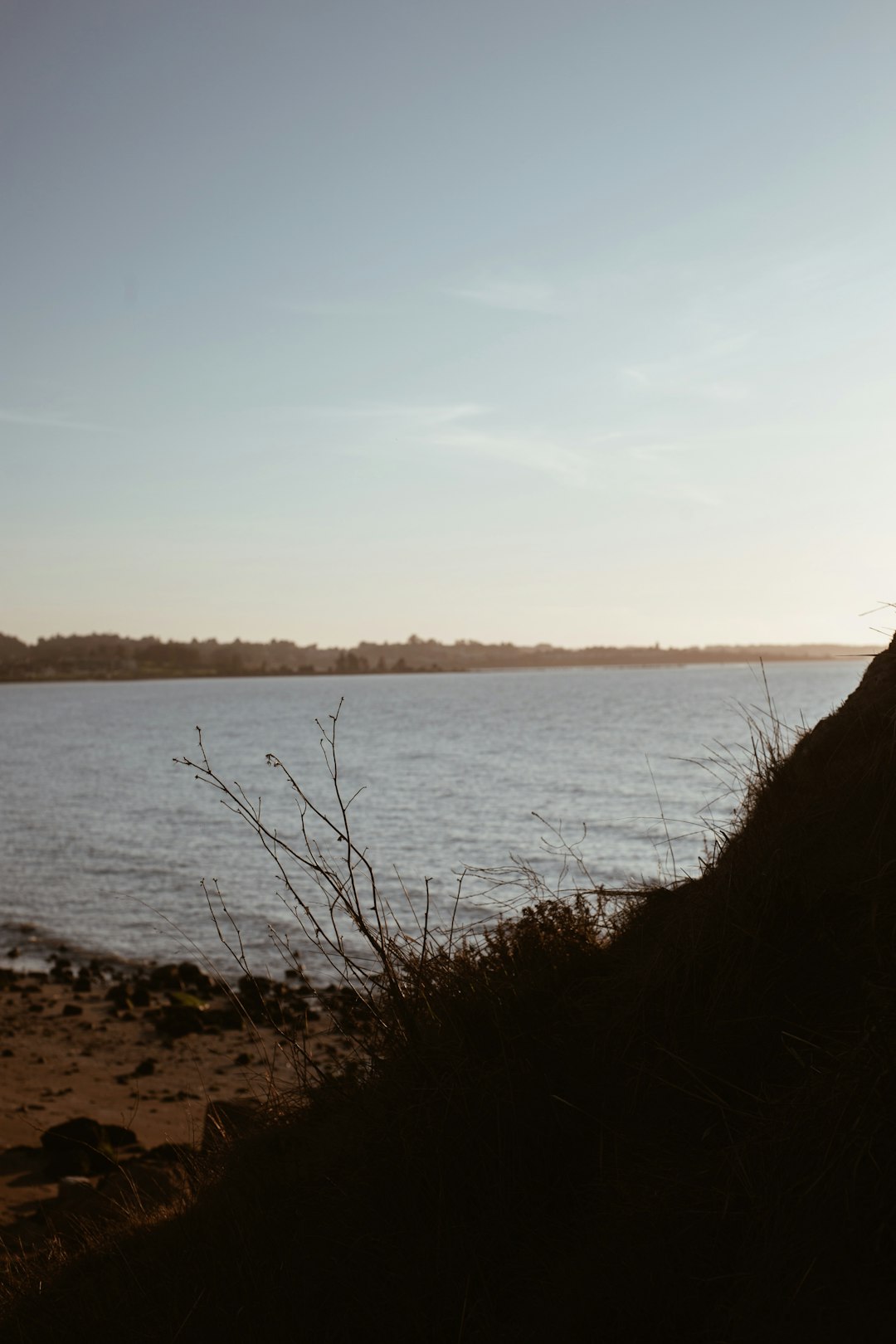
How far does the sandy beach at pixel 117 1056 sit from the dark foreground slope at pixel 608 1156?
4392 millimetres

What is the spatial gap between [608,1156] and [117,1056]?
43.5 feet

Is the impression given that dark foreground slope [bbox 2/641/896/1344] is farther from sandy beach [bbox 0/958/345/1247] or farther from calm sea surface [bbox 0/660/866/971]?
sandy beach [bbox 0/958/345/1247]

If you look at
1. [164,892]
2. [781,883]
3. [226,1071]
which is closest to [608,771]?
[164,892]

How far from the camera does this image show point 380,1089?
14.0 ft

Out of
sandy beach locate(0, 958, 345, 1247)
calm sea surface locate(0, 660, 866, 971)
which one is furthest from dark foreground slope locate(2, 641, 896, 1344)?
sandy beach locate(0, 958, 345, 1247)

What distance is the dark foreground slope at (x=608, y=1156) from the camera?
283 centimetres

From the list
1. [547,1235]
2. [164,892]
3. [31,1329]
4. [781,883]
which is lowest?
[164,892]

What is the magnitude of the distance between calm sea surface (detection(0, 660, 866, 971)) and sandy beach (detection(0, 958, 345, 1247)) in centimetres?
163

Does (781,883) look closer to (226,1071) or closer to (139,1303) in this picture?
(139,1303)

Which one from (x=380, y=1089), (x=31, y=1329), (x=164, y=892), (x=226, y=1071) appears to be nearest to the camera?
(x=31, y=1329)

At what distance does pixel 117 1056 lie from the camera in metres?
14.8

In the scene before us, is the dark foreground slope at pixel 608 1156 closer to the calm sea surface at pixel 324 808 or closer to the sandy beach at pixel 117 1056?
the calm sea surface at pixel 324 808

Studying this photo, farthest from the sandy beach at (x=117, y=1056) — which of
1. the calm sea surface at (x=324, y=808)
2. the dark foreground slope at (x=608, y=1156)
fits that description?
the dark foreground slope at (x=608, y=1156)

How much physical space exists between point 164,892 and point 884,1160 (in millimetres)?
25556
